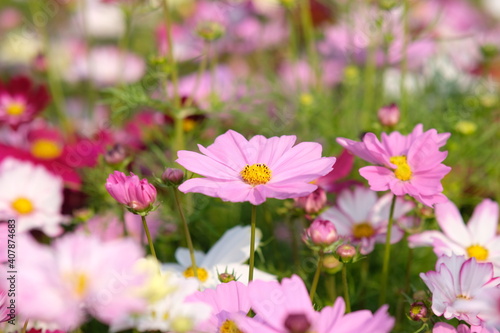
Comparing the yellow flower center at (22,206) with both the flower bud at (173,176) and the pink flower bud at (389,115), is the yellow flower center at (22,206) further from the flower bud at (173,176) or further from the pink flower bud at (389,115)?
the pink flower bud at (389,115)

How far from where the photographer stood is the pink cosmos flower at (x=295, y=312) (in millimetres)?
494

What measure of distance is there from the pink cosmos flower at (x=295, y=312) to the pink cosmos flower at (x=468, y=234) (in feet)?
0.89

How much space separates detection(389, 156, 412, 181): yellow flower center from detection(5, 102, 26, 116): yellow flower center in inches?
30.6

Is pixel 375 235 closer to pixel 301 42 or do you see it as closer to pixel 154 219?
pixel 154 219

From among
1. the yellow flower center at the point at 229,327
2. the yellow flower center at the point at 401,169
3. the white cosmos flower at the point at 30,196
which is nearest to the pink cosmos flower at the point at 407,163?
the yellow flower center at the point at 401,169

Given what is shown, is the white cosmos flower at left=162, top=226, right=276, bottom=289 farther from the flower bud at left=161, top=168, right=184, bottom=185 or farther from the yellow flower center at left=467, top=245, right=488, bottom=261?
the yellow flower center at left=467, top=245, right=488, bottom=261

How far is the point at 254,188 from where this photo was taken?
0.62 m

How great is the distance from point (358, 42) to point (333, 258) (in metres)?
0.82

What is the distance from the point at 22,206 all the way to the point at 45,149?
24 centimetres

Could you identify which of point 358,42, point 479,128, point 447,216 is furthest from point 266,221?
point 358,42

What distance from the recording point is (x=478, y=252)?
76 centimetres

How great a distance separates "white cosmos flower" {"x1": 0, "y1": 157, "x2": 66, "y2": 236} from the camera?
34.7 inches

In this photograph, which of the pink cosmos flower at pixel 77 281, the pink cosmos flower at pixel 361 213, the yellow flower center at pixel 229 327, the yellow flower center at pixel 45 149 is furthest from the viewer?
the yellow flower center at pixel 45 149

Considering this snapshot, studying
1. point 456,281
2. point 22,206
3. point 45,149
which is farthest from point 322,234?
point 45,149
